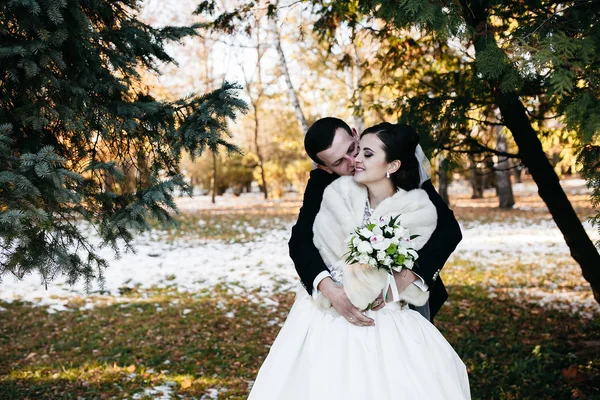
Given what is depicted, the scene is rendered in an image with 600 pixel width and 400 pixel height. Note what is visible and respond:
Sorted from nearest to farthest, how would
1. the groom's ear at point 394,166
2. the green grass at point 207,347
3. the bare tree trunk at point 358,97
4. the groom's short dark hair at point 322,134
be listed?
the groom's ear at point 394,166 → the groom's short dark hair at point 322,134 → the green grass at point 207,347 → the bare tree trunk at point 358,97

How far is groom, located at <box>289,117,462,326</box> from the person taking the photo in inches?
96.2

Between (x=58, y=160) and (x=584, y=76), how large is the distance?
2798 millimetres

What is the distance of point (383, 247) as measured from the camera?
85.0 inches

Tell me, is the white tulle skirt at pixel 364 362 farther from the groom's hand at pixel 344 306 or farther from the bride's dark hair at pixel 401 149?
the bride's dark hair at pixel 401 149

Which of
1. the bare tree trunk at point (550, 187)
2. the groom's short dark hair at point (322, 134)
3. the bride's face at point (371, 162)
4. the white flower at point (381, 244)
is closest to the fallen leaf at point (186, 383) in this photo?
the groom's short dark hair at point (322, 134)

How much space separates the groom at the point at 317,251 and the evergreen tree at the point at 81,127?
2.89 ft

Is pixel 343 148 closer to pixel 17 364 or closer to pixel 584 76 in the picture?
pixel 584 76

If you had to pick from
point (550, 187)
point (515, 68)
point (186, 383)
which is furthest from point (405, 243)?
point (186, 383)

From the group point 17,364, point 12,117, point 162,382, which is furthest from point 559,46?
point 17,364

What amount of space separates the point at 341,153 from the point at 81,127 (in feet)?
5.81

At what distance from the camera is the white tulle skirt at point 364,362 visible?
7.52 feet

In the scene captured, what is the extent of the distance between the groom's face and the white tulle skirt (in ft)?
2.50

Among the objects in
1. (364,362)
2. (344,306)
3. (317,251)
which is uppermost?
(317,251)

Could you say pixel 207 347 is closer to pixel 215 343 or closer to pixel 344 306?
pixel 215 343
